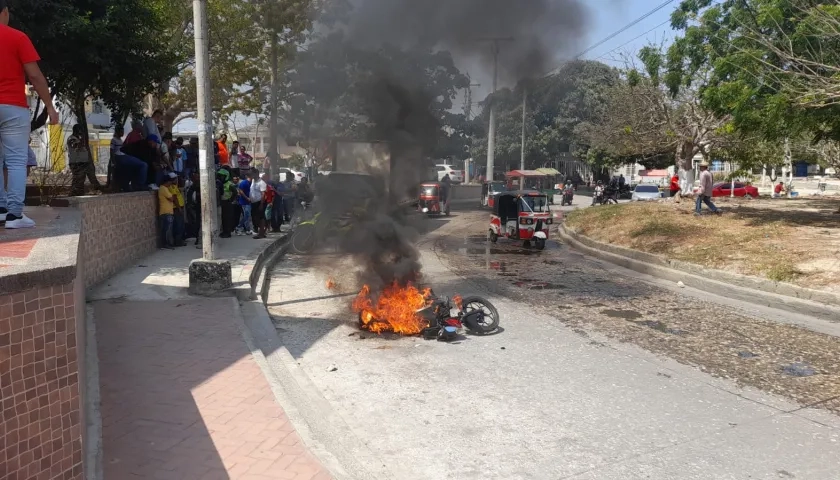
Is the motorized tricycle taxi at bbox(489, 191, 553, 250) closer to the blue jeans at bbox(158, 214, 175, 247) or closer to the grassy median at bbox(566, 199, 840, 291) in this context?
the grassy median at bbox(566, 199, 840, 291)

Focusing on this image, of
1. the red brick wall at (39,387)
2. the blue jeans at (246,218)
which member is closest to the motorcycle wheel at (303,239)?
the blue jeans at (246,218)

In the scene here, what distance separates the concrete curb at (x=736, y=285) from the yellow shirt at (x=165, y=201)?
839 cm

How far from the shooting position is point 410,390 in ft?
16.1

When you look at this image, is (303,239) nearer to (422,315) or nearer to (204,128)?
(204,128)

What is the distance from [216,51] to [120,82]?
1051cm

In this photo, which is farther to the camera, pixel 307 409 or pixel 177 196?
pixel 177 196

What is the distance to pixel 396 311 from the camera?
654 centimetres

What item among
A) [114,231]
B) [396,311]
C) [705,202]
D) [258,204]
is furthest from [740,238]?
[114,231]

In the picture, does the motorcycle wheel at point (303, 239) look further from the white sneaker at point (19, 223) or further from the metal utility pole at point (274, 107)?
the white sneaker at point (19, 223)

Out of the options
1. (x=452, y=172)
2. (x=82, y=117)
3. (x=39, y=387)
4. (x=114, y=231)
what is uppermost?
(x=452, y=172)

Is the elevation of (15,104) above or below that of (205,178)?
above

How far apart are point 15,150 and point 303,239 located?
331 inches

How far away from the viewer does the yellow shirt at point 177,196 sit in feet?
34.0

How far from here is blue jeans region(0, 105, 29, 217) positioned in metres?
4.35
